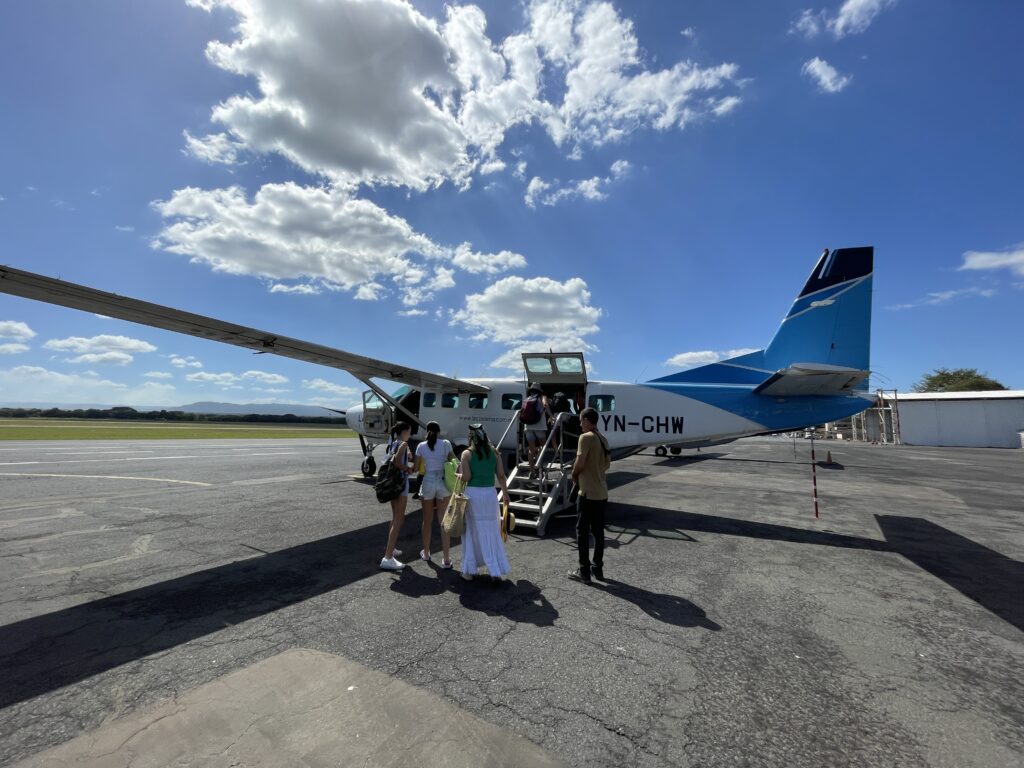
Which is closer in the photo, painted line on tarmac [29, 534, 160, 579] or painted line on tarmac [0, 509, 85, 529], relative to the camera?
painted line on tarmac [29, 534, 160, 579]

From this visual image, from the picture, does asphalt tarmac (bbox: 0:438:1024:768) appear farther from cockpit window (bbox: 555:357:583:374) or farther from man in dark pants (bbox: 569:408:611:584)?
cockpit window (bbox: 555:357:583:374)

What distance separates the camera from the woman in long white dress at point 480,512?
5.77m

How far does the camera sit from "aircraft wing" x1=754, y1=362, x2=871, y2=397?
9.06m

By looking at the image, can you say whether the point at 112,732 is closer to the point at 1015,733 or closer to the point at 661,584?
the point at 661,584

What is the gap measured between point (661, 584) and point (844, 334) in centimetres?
807

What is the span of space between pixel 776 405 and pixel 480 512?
842 centimetres

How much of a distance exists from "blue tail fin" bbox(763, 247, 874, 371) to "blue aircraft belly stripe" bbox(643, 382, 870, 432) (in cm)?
90

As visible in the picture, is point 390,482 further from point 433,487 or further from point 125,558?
point 125,558

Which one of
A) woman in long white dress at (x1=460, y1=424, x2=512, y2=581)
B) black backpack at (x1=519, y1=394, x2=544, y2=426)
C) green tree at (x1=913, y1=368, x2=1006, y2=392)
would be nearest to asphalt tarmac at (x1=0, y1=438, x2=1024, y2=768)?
woman in long white dress at (x1=460, y1=424, x2=512, y2=581)

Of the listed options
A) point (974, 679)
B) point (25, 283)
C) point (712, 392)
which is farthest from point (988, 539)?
point (25, 283)

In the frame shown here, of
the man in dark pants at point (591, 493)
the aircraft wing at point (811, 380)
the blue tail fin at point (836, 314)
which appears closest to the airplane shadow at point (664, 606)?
the man in dark pants at point (591, 493)

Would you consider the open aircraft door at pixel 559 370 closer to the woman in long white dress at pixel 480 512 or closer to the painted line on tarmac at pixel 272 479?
the woman in long white dress at pixel 480 512

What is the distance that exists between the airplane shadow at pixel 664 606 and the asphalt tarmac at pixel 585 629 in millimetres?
38

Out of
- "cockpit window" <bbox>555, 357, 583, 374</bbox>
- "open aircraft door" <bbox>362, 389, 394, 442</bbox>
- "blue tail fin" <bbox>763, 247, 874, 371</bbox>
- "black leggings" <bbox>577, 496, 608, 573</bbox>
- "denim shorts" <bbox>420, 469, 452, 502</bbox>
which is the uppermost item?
"blue tail fin" <bbox>763, 247, 874, 371</bbox>
